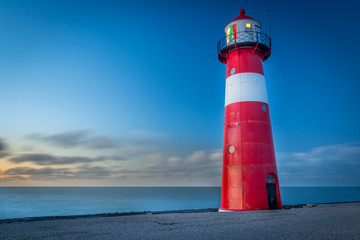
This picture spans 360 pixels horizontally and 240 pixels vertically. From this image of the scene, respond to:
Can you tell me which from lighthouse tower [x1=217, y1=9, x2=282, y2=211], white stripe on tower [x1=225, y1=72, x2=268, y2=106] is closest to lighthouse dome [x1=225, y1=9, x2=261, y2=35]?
lighthouse tower [x1=217, y1=9, x2=282, y2=211]

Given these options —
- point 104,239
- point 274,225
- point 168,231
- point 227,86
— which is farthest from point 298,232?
point 227,86

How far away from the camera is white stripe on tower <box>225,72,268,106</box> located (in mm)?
12993

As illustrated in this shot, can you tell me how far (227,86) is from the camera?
14.0 m

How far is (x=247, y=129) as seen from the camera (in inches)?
499

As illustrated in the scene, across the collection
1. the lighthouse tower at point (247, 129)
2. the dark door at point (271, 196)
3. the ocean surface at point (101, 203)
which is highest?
the lighthouse tower at point (247, 129)

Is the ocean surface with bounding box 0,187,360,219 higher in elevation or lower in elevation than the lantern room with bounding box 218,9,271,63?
lower

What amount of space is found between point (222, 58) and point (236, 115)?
4.03 m

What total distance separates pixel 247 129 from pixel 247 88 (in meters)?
2.19

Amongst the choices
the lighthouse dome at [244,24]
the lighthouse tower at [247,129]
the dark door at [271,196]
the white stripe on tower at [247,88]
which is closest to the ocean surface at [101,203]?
the lighthouse tower at [247,129]

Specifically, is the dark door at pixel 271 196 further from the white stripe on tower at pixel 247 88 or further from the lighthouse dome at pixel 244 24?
the lighthouse dome at pixel 244 24

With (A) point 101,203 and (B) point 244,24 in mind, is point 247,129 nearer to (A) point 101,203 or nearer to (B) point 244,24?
(B) point 244,24

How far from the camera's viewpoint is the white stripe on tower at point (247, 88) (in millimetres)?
12993

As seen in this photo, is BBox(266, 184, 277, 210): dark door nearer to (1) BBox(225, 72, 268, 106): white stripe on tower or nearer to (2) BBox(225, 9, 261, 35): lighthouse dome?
(1) BBox(225, 72, 268, 106): white stripe on tower

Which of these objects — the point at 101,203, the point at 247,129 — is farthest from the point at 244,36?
the point at 101,203
